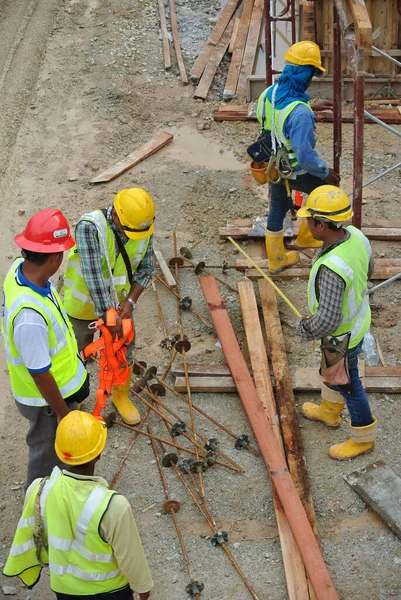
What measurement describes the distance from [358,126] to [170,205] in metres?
3.84

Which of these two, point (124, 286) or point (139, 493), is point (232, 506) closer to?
point (139, 493)

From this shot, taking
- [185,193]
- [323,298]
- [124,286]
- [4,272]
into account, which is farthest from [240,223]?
[323,298]

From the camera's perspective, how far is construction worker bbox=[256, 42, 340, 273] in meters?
7.35

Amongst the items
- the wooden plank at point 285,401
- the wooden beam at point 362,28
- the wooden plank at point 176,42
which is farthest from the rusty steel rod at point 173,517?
the wooden plank at point 176,42

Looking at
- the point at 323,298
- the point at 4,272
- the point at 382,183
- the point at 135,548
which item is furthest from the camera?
the point at 382,183

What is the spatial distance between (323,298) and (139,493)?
2177mm

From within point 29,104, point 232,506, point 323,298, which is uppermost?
point 323,298

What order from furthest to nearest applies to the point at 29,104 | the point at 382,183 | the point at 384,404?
1. the point at 29,104
2. the point at 382,183
3. the point at 384,404

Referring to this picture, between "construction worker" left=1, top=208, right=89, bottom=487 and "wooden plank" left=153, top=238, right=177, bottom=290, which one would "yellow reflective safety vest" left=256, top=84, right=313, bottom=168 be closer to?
"wooden plank" left=153, top=238, right=177, bottom=290

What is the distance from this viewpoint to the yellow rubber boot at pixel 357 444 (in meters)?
6.18

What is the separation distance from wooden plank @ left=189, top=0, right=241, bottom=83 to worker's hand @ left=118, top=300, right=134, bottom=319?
8.00 metres

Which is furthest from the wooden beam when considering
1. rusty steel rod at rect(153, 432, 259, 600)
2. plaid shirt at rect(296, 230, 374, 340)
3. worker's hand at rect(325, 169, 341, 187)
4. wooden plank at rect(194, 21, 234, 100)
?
wooden plank at rect(194, 21, 234, 100)

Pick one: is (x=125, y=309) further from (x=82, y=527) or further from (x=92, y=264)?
(x=82, y=527)

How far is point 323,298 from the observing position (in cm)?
545
